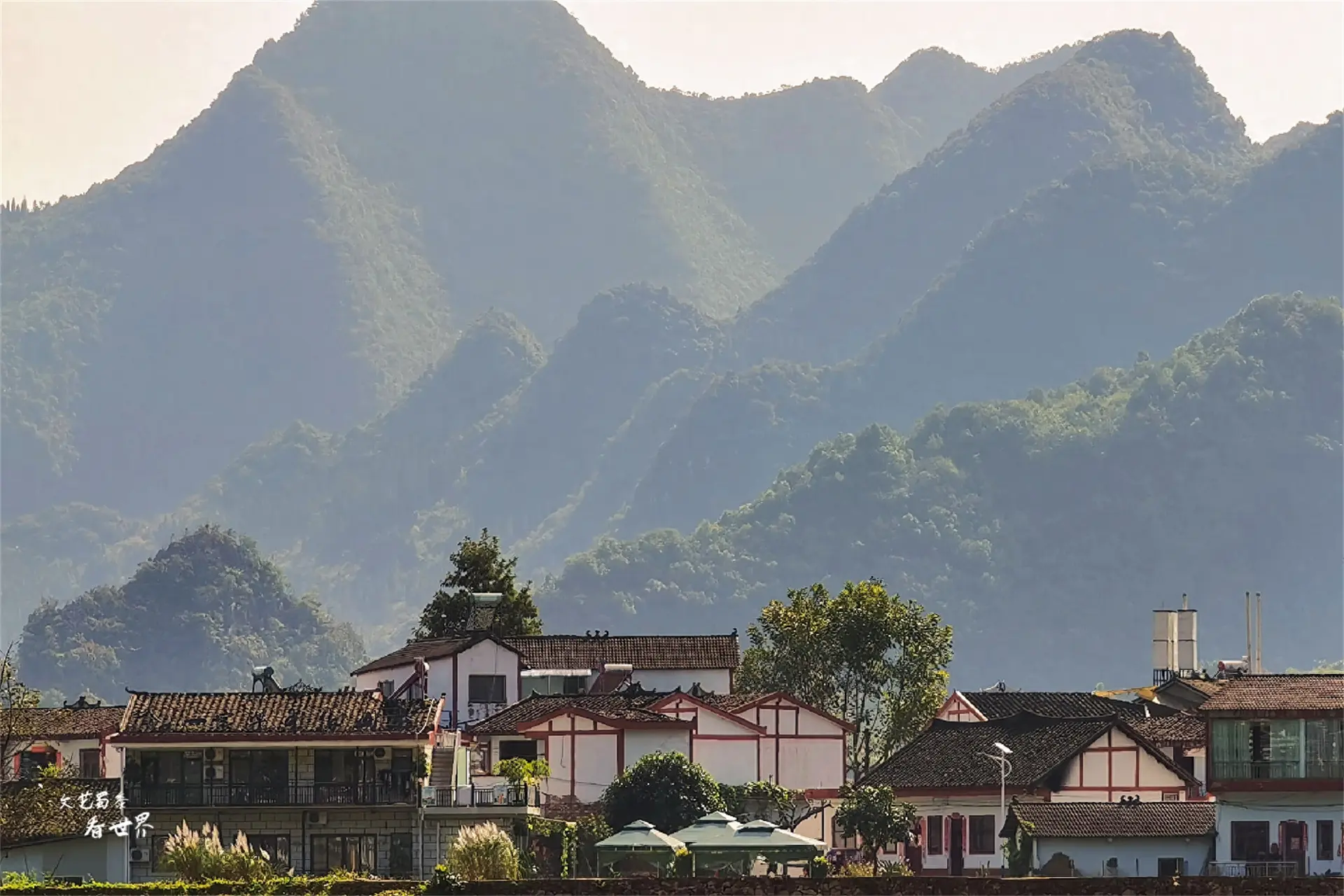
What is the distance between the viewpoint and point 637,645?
131000mm

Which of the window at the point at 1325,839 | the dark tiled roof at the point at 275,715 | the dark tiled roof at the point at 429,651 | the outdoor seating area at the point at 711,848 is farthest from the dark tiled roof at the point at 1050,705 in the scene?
the outdoor seating area at the point at 711,848

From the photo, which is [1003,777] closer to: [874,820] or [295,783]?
[874,820]

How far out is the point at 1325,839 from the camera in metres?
85.9

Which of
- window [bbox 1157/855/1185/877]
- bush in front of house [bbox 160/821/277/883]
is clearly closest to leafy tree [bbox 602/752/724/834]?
window [bbox 1157/855/1185/877]

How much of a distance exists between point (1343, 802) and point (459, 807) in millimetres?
28047

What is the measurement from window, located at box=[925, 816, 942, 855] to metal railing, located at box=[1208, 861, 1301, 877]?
16573 millimetres

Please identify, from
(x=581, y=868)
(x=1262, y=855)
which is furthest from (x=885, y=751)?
(x=1262, y=855)

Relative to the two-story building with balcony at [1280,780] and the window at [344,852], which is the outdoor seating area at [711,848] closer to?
the window at [344,852]

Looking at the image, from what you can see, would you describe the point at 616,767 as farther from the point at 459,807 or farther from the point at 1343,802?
the point at 1343,802

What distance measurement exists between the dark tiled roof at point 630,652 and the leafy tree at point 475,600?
746 cm

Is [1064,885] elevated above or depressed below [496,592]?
below

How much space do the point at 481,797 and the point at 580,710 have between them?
10.3 m

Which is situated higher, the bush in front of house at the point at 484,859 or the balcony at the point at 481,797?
the balcony at the point at 481,797

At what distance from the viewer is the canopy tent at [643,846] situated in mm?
84688
